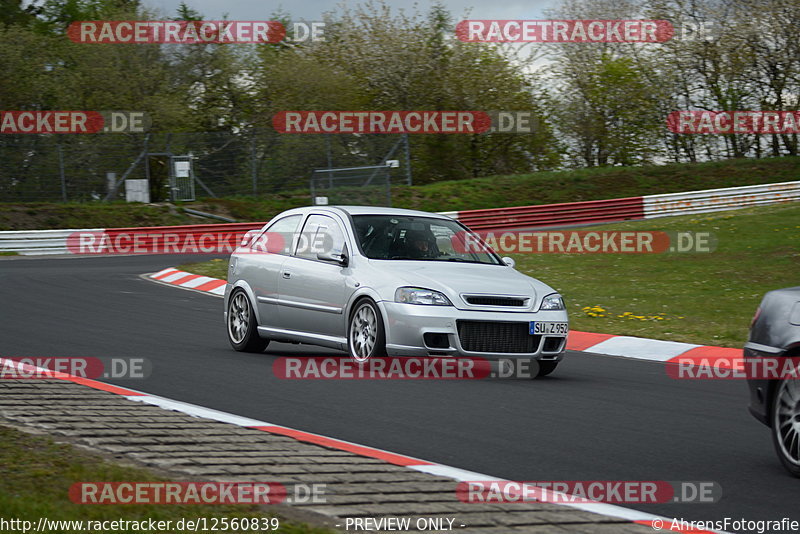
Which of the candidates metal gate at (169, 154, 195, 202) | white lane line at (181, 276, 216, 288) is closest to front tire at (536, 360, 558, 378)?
white lane line at (181, 276, 216, 288)

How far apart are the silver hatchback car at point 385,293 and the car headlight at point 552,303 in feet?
0.04

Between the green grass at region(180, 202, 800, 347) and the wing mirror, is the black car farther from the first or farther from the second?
the green grass at region(180, 202, 800, 347)

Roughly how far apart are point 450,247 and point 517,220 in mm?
25203

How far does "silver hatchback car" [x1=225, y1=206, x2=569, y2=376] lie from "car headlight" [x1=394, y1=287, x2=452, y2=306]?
0.01 metres

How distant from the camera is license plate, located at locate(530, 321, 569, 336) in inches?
389

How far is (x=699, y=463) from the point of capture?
6.42m

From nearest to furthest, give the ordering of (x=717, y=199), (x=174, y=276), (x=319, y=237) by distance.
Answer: (x=319, y=237)
(x=174, y=276)
(x=717, y=199)

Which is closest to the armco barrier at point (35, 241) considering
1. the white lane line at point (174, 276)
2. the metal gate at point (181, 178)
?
the metal gate at point (181, 178)

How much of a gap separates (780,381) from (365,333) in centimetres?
462

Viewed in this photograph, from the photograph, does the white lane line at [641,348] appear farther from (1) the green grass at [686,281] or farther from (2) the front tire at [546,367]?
(2) the front tire at [546,367]

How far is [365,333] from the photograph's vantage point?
10148mm

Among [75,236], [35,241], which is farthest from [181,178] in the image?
[35,241]

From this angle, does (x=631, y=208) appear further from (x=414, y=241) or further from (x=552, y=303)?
(x=552, y=303)

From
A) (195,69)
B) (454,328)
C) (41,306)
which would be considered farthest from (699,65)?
(454,328)
